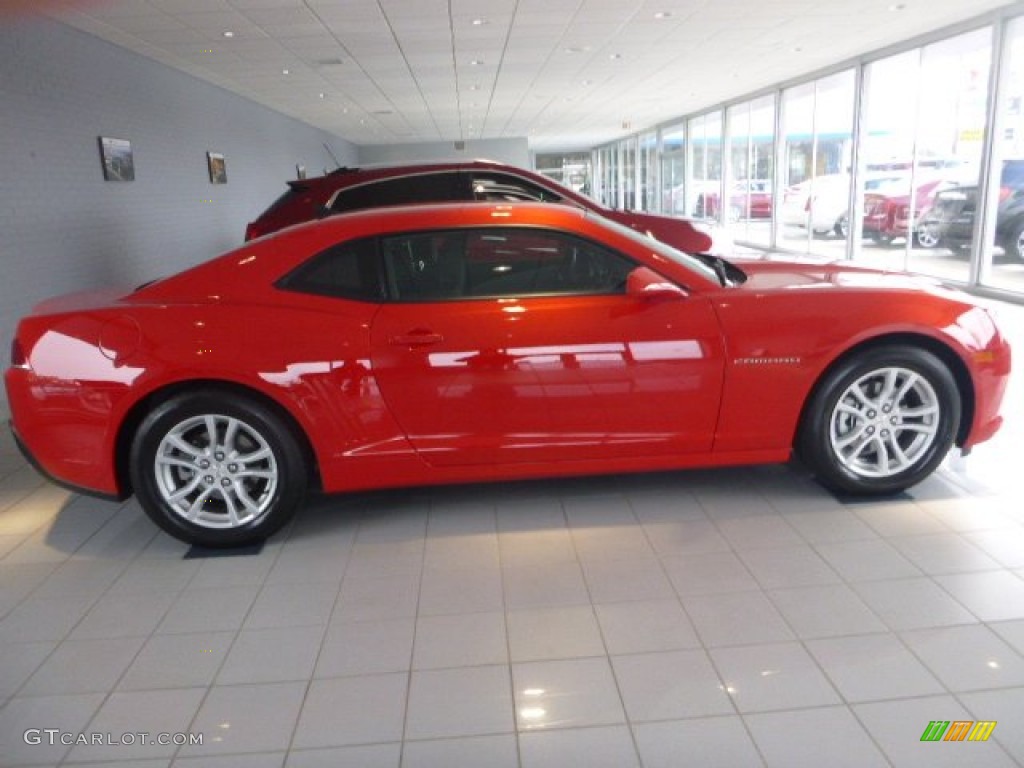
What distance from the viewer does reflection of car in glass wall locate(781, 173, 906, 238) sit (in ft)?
46.0

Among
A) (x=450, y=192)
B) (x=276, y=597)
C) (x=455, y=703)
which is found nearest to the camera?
(x=455, y=703)

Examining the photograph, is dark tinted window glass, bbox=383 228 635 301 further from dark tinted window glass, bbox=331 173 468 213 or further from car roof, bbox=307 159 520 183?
car roof, bbox=307 159 520 183

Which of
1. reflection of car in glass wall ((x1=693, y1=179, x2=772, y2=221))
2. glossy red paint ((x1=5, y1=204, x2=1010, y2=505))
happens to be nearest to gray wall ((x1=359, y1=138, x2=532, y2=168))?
reflection of car in glass wall ((x1=693, y1=179, x2=772, y2=221))

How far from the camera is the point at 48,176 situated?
21.9 feet

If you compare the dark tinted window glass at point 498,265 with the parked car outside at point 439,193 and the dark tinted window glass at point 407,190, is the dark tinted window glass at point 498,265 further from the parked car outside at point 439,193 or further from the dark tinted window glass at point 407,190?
the dark tinted window glass at point 407,190

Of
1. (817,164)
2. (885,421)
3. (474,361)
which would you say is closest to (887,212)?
(817,164)

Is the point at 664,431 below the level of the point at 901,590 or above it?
above

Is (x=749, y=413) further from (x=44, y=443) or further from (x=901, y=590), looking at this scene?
(x=44, y=443)

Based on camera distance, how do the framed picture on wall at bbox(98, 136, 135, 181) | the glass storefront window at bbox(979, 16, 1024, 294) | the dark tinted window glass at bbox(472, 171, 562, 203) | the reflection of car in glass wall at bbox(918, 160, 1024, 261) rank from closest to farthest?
1. the dark tinted window glass at bbox(472, 171, 562, 203)
2. the framed picture on wall at bbox(98, 136, 135, 181)
3. the glass storefront window at bbox(979, 16, 1024, 294)
4. the reflection of car in glass wall at bbox(918, 160, 1024, 261)

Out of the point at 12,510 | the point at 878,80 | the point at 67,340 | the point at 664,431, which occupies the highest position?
the point at 878,80

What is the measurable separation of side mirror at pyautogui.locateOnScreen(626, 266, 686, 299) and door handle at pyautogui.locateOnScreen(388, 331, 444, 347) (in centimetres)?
79

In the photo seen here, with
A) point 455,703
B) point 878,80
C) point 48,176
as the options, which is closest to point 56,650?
point 455,703

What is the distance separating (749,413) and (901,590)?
89 cm

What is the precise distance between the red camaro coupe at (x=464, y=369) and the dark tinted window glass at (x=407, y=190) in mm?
3184
